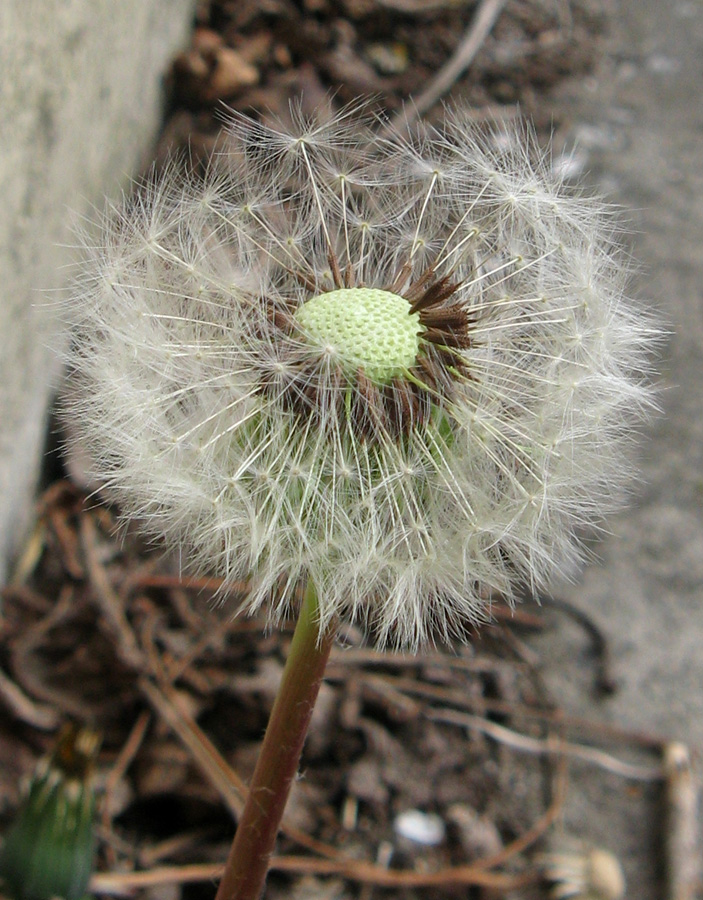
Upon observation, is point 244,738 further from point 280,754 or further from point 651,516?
point 651,516

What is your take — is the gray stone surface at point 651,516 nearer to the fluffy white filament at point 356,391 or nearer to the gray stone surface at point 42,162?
the fluffy white filament at point 356,391

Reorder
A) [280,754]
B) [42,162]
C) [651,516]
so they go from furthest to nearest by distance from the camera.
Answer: [651,516]
[42,162]
[280,754]

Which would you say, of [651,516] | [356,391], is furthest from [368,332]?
[651,516]

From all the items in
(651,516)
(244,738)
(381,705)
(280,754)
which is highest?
(651,516)

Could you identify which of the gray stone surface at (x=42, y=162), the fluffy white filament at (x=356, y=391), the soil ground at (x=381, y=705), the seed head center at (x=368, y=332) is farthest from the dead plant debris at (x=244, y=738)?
the seed head center at (x=368, y=332)

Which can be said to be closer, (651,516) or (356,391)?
(356,391)

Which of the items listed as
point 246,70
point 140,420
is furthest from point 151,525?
point 246,70

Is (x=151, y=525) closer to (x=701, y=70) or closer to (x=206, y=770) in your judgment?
(x=206, y=770)

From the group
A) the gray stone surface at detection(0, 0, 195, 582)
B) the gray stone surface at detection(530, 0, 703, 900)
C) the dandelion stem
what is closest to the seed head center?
the dandelion stem

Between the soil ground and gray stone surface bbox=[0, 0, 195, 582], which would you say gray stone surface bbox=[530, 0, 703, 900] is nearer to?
the soil ground
